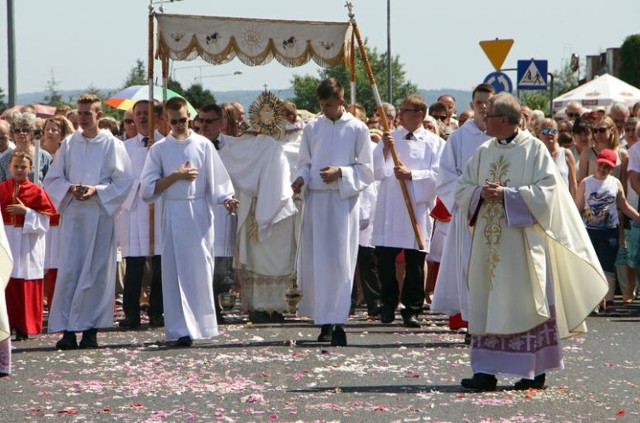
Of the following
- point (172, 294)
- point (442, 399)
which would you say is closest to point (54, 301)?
point (172, 294)

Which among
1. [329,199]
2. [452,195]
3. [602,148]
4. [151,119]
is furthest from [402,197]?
[602,148]

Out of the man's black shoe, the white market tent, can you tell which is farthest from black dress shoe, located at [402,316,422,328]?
the white market tent

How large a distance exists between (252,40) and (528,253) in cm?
652

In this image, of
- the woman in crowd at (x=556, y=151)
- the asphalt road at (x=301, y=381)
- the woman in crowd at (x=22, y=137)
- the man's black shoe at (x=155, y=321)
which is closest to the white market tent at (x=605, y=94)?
the woman in crowd at (x=556, y=151)

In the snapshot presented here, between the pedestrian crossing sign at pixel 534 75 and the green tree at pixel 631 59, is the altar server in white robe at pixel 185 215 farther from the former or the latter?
the green tree at pixel 631 59

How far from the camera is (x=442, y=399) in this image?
34.1 ft

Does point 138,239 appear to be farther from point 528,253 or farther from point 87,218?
point 528,253

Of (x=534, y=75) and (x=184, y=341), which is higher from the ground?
(x=534, y=75)

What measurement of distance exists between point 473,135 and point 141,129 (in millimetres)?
4045

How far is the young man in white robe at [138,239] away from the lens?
15594 mm

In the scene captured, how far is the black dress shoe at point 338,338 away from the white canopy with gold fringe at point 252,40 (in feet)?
13.4

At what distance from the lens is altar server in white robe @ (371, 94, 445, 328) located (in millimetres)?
15766

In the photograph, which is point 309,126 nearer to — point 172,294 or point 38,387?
point 172,294

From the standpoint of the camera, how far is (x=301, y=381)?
1127cm
